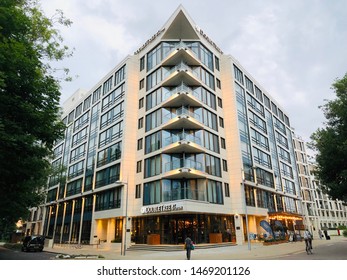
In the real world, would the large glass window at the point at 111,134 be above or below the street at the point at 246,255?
above

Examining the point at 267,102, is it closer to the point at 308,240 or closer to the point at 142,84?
the point at 142,84

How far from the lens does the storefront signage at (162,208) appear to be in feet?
90.5

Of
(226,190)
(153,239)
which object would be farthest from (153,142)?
(153,239)

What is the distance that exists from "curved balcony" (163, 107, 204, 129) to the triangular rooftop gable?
10721 mm

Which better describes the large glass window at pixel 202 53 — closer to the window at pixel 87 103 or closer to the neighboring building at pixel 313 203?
the window at pixel 87 103

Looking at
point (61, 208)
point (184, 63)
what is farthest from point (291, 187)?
point (61, 208)

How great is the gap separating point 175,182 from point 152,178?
2935 millimetres

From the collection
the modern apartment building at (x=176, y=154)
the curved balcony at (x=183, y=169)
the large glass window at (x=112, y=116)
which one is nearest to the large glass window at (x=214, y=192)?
the modern apartment building at (x=176, y=154)

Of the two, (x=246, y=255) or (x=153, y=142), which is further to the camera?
(x=153, y=142)

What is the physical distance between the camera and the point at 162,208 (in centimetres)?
2869

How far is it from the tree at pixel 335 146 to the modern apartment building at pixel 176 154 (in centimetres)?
937

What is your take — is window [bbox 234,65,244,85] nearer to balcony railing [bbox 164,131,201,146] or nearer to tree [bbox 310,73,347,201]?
balcony railing [bbox 164,131,201,146]

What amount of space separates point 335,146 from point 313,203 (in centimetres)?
5321

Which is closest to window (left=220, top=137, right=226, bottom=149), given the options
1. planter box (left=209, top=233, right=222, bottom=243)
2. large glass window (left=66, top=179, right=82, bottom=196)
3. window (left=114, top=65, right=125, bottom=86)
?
planter box (left=209, top=233, right=222, bottom=243)
